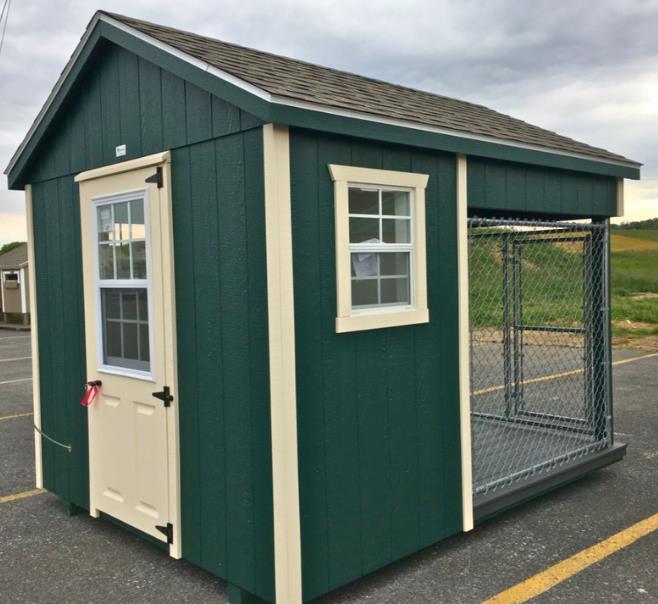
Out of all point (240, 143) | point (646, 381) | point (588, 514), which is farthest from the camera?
point (646, 381)

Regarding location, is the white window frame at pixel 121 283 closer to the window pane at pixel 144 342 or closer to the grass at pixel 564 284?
the window pane at pixel 144 342

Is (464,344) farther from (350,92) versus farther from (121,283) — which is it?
(121,283)

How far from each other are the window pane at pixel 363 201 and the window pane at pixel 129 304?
1488 mm

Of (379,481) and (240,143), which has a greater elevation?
(240,143)

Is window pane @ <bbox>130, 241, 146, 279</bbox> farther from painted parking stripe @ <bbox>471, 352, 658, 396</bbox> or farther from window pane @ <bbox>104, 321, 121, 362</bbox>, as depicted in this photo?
painted parking stripe @ <bbox>471, 352, 658, 396</bbox>

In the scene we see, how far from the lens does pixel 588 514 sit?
4914 mm

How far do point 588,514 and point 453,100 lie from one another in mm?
3728

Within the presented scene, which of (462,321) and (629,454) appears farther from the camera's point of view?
(629,454)

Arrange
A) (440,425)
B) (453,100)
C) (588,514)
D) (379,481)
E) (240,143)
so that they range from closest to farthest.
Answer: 1. (240,143)
2. (379,481)
3. (440,425)
4. (588,514)
5. (453,100)

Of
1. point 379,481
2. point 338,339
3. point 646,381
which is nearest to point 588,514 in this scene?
point 379,481

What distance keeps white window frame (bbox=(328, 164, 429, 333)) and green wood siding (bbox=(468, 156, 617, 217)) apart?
25.7 inches

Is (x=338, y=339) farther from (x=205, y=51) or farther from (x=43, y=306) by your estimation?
(x=43, y=306)

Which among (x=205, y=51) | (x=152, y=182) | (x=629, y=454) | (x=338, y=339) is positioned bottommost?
(x=629, y=454)

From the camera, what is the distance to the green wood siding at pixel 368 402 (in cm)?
348
